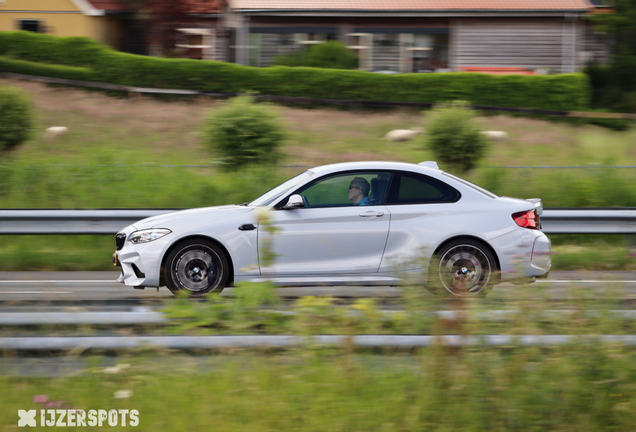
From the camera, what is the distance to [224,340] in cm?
361

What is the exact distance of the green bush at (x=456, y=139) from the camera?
13.0 metres

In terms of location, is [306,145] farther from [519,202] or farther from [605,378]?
[605,378]

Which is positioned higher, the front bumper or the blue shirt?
the blue shirt

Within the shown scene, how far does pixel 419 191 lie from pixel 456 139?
19.7 ft

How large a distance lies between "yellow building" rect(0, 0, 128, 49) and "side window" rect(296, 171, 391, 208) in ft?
86.6

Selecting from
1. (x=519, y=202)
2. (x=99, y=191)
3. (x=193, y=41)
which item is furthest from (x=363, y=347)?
(x=193, y=41)

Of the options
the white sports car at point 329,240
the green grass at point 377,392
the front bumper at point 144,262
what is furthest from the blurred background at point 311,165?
the white sports car at point 329,240

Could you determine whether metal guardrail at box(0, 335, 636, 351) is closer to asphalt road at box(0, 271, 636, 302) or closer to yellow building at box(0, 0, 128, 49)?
asphalt road at box(0, 271, 636, 302)

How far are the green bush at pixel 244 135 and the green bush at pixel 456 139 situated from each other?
2857 mm

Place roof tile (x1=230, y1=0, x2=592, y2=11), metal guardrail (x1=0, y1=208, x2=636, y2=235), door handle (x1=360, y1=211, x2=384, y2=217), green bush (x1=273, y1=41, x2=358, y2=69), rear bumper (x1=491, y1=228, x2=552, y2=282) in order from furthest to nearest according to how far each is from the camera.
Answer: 1. roof tile (x1=230, y1=0, x2=592, y2=11)
2. green bush (x1=273, y1=41, x2=358, y2=69)
3. metal guardrail (x1=0, y1=208, x2=636, y2=235)
4. door handle (x1=360, y1=211, x2=384, y2=217)
5. rear bumper (x1=491, y1=228, x2=552, y2=282)

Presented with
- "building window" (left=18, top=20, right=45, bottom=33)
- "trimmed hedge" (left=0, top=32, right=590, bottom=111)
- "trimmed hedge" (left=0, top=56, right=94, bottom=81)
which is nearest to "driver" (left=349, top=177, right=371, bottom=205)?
"trimmed hedge" (left=0, top=32, right=590, bottom=111)

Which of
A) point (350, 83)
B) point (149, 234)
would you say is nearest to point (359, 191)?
point (149, 234)

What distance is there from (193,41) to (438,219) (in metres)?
24.7

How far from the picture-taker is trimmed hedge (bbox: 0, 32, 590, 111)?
23734mm
